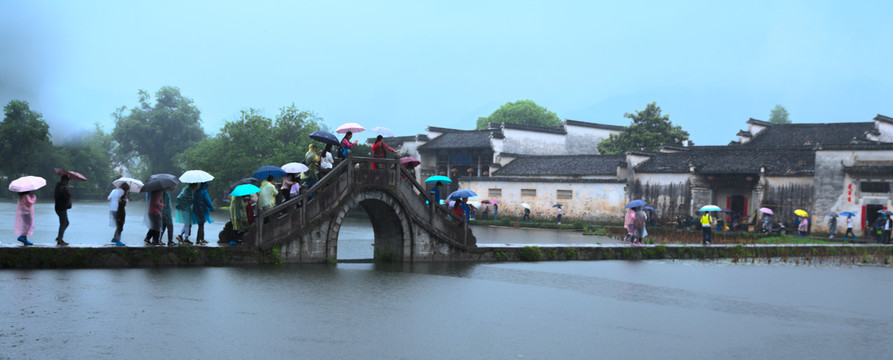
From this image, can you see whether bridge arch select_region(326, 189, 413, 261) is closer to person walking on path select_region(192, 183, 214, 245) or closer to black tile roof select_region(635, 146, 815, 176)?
person walking on path select_region(192, 183, 214, 245)

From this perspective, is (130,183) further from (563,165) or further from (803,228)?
(563,165)

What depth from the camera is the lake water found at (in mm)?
10289

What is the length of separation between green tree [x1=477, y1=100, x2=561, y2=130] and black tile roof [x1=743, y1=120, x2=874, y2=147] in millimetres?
34841

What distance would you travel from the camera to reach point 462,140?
2430 inches

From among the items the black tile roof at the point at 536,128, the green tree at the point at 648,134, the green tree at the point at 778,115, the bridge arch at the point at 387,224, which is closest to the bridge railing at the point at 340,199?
the bridge arch at the point at 387,224

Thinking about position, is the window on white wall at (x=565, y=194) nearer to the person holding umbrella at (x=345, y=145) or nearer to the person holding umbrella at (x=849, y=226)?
the person holding umbrella at (x=849, y=226)

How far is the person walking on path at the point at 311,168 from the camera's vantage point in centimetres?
1984

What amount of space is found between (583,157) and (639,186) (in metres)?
6.24

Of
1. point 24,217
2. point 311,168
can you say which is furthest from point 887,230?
point 24,217

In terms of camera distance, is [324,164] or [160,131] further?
[160,131]

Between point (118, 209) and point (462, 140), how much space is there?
45.4 m

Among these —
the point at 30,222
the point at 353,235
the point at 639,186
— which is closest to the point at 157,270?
the point at 30,222

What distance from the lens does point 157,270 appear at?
631 inches

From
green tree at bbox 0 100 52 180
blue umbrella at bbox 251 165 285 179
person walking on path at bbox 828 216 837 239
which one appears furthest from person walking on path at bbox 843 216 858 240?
green tree at bbox 0 100 52 180
